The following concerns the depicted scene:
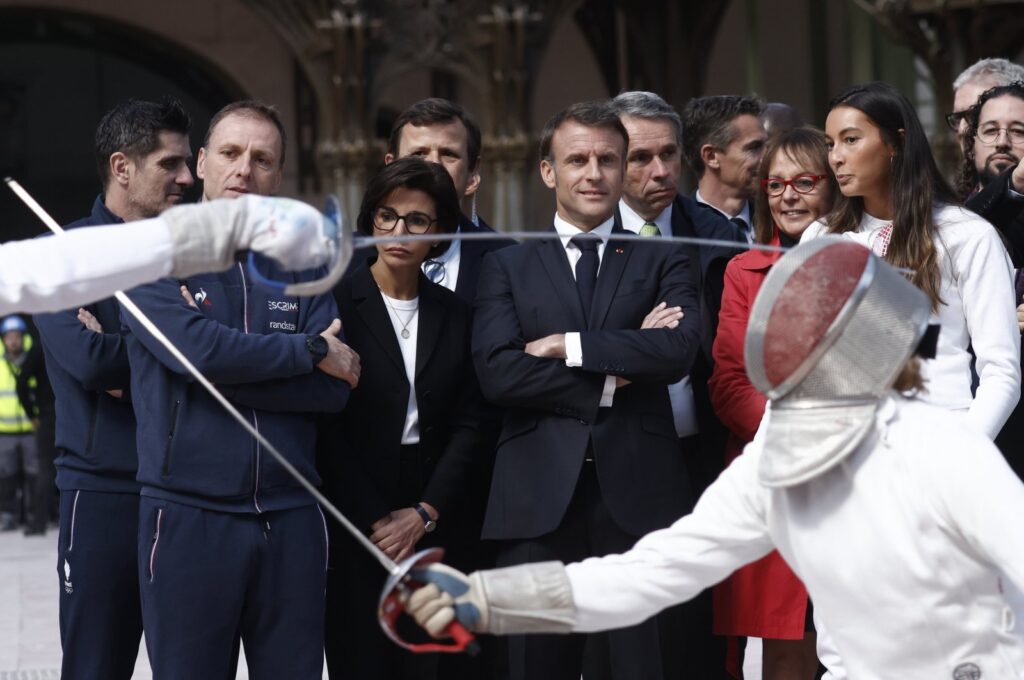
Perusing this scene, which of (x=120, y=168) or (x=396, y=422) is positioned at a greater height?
(x=120, y=168)

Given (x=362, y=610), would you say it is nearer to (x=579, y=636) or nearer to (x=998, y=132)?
(x=579, y=636)

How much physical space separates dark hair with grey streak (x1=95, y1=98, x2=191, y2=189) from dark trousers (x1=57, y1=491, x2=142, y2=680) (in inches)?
37.9

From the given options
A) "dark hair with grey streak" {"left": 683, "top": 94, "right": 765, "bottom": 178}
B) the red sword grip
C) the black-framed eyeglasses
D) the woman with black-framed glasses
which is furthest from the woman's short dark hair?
the red sword grip

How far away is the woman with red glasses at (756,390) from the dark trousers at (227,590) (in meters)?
1.23

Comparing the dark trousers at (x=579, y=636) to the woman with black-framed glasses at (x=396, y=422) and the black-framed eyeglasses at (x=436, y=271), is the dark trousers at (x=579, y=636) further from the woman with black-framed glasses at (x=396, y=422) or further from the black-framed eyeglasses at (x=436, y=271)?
the black-framed eyeglasses at (x=436, y=271)

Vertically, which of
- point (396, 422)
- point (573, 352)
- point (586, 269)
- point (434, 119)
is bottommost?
point (396, 422)

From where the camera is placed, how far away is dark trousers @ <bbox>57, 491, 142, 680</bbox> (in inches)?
169

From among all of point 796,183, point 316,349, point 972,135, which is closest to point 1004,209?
point 796,183

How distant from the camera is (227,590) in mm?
3945

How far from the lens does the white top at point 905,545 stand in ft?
8.36

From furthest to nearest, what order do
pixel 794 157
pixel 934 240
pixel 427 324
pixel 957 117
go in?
pixel 957 117
pixel 794 157
pixel 427 324
pixel 934 240

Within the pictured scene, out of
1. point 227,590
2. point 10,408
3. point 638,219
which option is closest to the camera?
point 227,590

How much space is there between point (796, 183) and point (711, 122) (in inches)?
33.8

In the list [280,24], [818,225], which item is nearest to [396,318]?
[818,225]
